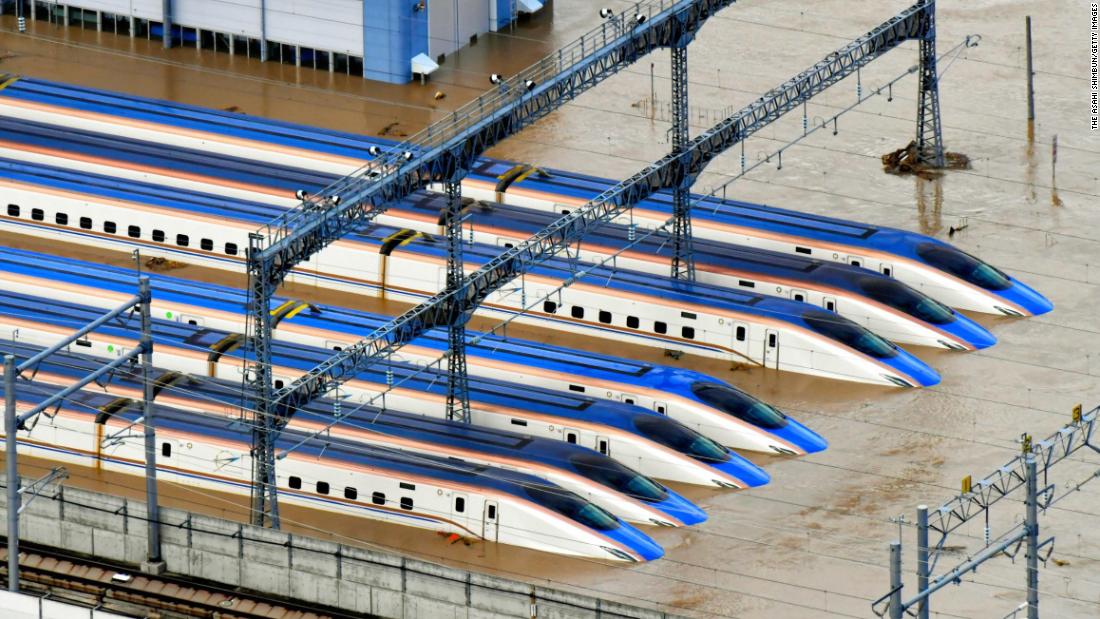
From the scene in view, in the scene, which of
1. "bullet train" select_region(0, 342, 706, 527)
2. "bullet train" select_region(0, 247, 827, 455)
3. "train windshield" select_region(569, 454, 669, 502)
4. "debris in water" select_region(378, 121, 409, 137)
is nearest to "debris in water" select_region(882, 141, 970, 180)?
"debris in water" select_region(378, 121, 409, 137)

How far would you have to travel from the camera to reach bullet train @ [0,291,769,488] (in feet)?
331

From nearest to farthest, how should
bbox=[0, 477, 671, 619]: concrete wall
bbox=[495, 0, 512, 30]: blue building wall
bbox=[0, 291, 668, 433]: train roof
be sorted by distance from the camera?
bbox=[0, 477, 671, 619]: concrete wall < bbox=[0, 291, 668, 433]: train roof < bbox=[495, 0, 512, 30]: blue building wall

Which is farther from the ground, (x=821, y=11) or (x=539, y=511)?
(x=821, y=11)

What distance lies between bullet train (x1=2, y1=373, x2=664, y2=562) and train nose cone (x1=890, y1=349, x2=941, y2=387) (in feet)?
53.9

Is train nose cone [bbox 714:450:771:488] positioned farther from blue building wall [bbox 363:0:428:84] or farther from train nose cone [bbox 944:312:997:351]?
blue building wall [bbox 363:0:428:84]

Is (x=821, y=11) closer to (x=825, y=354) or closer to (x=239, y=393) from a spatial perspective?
(x=825, y=354)

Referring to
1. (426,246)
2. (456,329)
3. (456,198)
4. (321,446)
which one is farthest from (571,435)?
(426,246)

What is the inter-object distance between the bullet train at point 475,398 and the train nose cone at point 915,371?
9.76m

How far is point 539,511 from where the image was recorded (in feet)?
315

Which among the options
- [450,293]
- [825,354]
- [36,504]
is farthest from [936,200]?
[36,504]

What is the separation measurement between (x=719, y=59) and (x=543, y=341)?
3328cm

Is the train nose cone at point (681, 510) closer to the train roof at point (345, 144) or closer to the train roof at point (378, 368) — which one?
the train roof at point (378, 368)

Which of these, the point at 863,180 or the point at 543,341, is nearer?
the point at 543,341

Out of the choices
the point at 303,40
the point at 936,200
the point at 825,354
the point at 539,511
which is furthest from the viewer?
the point at 303,40
